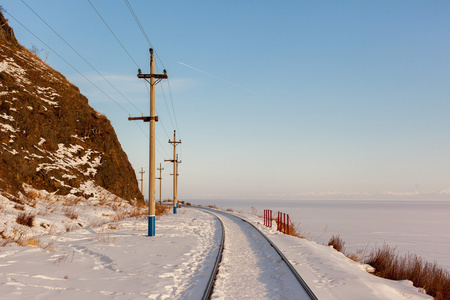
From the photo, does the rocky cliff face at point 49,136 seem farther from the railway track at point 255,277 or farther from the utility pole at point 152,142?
the railway track at point 255,277

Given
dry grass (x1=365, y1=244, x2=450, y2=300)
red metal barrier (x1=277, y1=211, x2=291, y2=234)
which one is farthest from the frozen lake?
dry grass (x1=365, y1=244, x2=450, y2=300)

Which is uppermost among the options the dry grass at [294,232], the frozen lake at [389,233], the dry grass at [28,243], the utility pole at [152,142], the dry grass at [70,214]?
the utility pole at [152,142]

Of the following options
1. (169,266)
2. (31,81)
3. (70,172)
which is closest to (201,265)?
(169,266)

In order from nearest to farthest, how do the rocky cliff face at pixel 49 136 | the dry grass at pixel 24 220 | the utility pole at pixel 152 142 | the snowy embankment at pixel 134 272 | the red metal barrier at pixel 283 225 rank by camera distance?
the snowy embankment at pixel 134 272
the dry grass at pixel 24 220
the utility pole at pixel 152 142
the red metal barrier at pixel 283 225
the rocky cliff face at pixel 49 136

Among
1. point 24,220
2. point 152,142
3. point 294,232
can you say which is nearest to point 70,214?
point 24,220

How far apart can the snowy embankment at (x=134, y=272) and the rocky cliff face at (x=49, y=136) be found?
9.35m

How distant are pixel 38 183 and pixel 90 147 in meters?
7.66

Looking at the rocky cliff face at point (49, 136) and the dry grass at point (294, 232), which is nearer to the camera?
the dry grass at point (294, 232)

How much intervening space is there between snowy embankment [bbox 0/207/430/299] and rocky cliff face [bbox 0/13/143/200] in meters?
9.35

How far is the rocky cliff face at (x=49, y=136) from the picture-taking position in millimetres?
19344

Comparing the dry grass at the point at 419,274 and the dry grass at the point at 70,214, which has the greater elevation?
the dry grass at the point at 70,214

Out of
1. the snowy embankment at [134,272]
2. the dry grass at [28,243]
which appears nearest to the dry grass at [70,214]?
the snowy embankment at [134,272]

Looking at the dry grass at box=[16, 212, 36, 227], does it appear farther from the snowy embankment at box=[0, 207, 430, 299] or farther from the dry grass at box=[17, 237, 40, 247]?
the dry grass at box=[17, 237, 40, 247]

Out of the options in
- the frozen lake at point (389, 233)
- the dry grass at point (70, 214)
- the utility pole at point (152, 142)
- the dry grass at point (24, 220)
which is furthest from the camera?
the frozen lake at point (389, 233)
